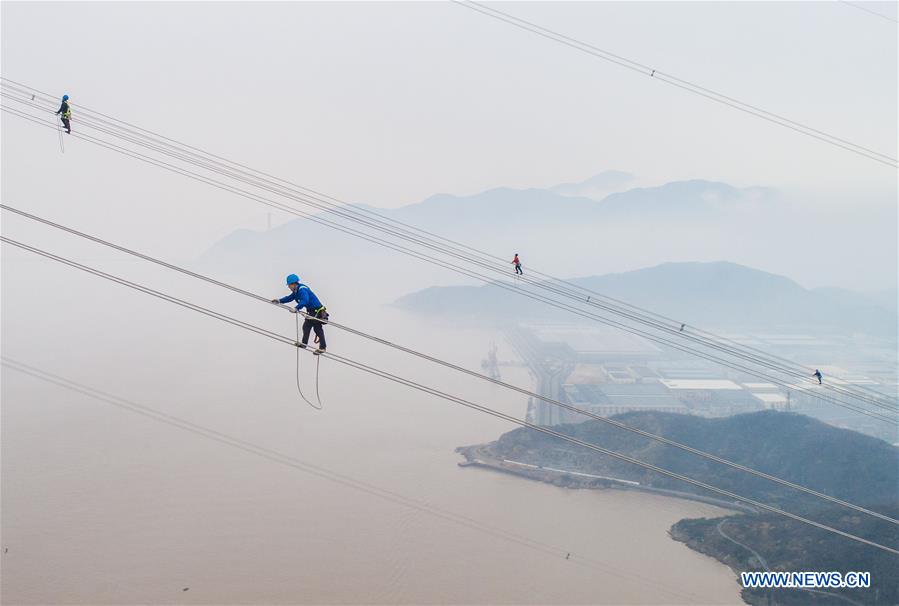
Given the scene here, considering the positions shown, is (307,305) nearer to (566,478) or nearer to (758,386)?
(566,478)

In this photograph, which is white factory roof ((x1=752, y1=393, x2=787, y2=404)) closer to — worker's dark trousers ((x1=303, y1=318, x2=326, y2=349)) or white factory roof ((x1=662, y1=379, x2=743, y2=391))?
white factory roof ((x1=662, y1=379, x2=743, y2=391))

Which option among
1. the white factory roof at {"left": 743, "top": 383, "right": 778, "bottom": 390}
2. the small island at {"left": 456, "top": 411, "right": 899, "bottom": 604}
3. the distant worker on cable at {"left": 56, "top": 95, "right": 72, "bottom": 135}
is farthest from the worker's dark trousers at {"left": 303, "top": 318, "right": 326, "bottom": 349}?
the white factory roof at {"left": 743, "top": 383, "right": 778, "bottom": 390}

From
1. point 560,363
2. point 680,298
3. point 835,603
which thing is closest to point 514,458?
point 835,603

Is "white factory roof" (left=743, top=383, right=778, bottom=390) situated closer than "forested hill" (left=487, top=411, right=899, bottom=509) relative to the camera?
No

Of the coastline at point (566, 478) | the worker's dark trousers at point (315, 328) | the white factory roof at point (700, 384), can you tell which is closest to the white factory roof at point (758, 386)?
the white factory roof at point (700, 384)

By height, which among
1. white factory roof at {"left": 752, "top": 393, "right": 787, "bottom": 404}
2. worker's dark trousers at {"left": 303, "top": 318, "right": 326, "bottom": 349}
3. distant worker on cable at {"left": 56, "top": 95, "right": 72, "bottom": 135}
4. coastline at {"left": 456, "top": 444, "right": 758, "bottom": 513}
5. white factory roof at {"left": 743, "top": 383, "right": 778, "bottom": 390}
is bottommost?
coastline at {"left": 456, "top": 444, "right": 758, "bottom": 513}

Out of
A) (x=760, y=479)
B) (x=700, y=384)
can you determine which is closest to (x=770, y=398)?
(x=700, y=384)

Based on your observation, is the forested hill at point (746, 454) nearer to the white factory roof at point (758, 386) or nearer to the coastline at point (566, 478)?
the coastline at point (566, 478)
